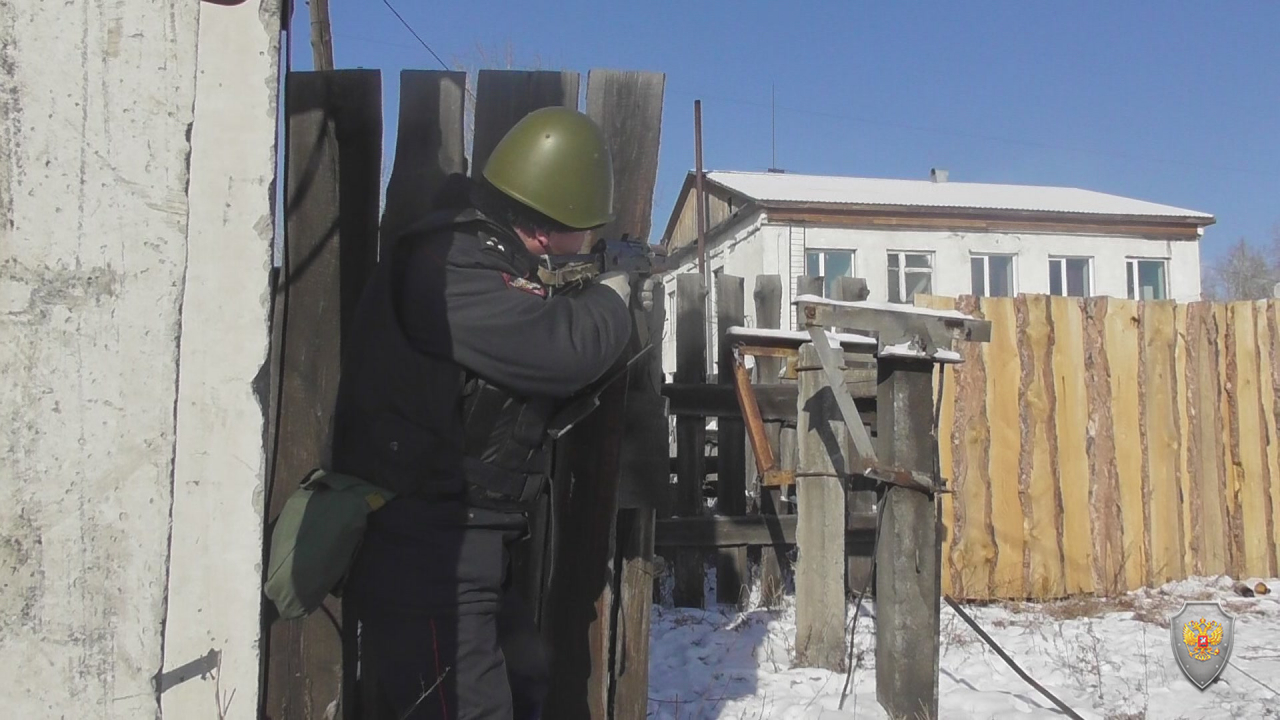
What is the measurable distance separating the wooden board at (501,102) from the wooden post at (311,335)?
0.39 metres

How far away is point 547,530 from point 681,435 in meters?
2.26

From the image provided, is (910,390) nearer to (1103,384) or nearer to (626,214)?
(626,214)

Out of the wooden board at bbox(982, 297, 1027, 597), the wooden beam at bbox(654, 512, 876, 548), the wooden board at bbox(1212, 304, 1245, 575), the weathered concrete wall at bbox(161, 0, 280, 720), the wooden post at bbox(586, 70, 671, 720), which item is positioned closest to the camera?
the weathered concrete wall at bbox(161, 0, 280, 720)

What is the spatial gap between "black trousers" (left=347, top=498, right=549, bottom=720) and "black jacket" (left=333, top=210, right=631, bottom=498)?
0.33ft

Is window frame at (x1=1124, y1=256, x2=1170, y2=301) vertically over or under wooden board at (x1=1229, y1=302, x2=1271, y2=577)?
over

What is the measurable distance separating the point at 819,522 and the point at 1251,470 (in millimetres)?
3858

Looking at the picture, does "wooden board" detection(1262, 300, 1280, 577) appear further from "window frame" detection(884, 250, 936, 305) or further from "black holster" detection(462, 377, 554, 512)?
"window frame" detection(884, 250, 936, 305)

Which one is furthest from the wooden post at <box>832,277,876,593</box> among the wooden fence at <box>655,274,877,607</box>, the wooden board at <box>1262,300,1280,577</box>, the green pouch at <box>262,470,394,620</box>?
the green pouch at <box>262,470,394,620</box>

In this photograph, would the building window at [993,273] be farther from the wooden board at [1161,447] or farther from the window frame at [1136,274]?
the wooden board at [1161,447]

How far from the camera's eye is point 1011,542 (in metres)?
6.40

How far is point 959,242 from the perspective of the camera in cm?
2475

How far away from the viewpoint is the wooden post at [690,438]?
5.55 meters

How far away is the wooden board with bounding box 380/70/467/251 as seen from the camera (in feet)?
11.5

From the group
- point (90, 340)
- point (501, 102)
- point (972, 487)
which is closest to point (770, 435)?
point (972, 487)
